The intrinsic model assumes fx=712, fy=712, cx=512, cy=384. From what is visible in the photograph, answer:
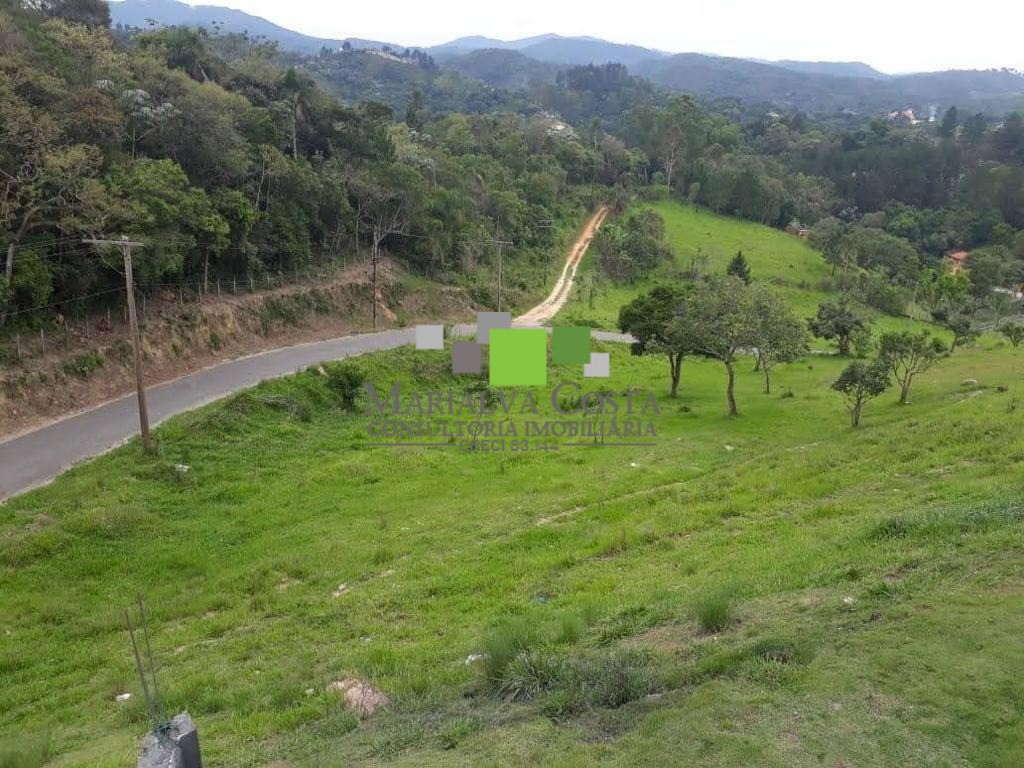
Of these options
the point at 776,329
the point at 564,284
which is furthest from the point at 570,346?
the point at 564,284

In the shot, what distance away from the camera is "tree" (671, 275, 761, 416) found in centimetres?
2748

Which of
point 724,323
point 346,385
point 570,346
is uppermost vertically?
point 724,323

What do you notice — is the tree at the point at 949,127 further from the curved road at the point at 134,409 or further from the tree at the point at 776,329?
the curved road at the point at 134,409

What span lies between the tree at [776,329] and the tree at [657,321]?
3240mm

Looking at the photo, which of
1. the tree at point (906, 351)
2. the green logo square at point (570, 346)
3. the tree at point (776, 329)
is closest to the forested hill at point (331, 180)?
the green logo square at point (570, 346)

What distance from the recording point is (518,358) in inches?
1399

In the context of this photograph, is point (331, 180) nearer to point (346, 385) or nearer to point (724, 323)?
point (346, 385)

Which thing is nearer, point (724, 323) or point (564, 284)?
point (724, 323)

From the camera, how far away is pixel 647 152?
10338 cm

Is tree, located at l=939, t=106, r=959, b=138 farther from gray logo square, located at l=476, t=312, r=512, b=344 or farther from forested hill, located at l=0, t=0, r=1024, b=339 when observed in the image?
gray logo square, located at l=476, t=312, r=512, b=344

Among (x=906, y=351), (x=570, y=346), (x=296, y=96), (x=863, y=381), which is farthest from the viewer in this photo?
(x=296, y=96)

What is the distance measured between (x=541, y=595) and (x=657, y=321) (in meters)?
21.4

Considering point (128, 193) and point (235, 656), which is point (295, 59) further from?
point (235, 656)

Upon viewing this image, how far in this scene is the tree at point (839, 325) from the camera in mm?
43969
